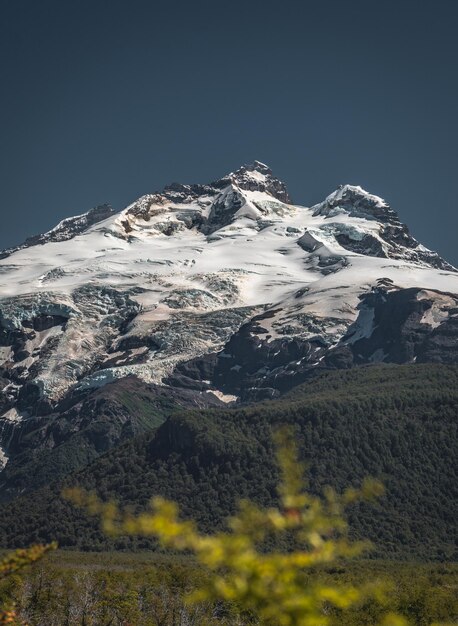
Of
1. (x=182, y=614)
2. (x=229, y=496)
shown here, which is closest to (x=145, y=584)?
(x=182, y=614)

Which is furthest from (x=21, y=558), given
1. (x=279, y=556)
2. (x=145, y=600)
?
(x=145, y=600)

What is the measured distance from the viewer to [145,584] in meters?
100

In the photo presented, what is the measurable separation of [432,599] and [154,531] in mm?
85996

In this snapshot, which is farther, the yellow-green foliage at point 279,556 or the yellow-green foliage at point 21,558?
the yellow-green foliage at point 21,558

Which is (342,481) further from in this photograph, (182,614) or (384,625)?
(384,625)

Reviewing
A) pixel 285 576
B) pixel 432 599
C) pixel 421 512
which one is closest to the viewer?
pixel 285 576

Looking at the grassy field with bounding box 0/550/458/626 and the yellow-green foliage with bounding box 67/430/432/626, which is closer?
the yellow-green foliage with bounding box 67/430/432/626

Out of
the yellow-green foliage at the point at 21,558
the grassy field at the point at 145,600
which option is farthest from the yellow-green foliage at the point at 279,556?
the grassy field at the point at 145,600

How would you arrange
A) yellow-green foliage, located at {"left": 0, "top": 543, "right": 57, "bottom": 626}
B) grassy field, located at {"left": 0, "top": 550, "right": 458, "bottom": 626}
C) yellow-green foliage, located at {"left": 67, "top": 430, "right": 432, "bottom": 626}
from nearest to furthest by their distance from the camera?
yellow-green foliage, located at {"left": 67, "top": 430, "right": 432, "bottom": 626} → yellow-green foliage, located at {"left": 0, "top": 543, "right": 57, "bottom": 626} → grassy field, located at {"left": 0, "top": 550, "right": 458, "bottom": 626}

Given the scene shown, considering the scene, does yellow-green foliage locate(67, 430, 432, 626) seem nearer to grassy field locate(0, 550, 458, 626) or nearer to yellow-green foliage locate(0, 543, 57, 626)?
yellow-green foliage locate(0, 543, 57, 626)

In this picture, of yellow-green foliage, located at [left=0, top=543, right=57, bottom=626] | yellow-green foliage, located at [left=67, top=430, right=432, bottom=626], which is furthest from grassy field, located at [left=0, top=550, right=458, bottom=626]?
yellow-green foliage, located at [left=67, top=430, right=432, bottom=626]

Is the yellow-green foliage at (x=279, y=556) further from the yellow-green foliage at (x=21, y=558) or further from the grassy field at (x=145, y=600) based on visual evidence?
the grassy field at (x=145, y=600)

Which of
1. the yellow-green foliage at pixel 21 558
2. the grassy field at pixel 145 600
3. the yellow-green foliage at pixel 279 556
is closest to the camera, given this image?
the yellow-green foliage at pixel 279 556

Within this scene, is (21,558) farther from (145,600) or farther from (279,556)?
(145,600)
